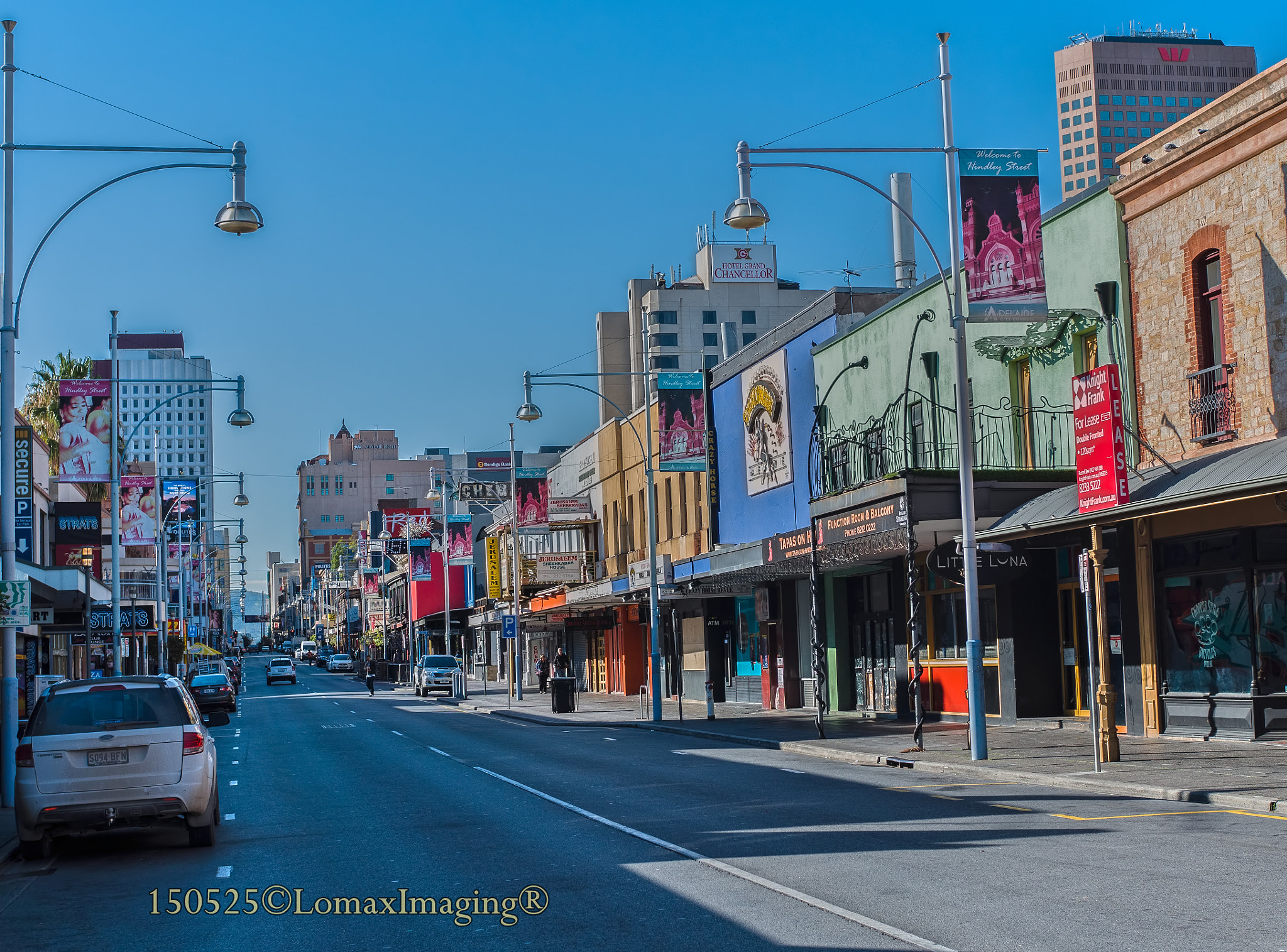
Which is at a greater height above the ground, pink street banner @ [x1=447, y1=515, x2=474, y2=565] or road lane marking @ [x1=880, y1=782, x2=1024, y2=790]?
→ pink street banner @ [x1=447, y1=515, x2=474, y2=565]

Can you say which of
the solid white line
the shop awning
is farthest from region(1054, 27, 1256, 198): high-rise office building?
the solid white line

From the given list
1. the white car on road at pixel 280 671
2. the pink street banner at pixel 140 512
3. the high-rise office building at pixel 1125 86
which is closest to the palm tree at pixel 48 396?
the pink street banner at pixel 140 512

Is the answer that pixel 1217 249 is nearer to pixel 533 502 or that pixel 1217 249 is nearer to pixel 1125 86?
pixel 533 502

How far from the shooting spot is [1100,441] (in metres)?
20.0

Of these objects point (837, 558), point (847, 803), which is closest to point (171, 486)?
point (837, 558)

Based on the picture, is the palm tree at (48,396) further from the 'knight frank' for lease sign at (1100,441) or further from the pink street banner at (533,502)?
the 'knight frank' for lease sign at (1100,441)

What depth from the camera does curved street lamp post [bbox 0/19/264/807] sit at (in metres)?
18.6

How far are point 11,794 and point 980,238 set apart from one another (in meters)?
15.3

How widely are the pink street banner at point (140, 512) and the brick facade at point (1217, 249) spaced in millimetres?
28856

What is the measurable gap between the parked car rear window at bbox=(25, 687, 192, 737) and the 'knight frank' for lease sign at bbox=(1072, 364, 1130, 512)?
40.8ft

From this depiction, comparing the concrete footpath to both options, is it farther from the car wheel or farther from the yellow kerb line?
the car wheel

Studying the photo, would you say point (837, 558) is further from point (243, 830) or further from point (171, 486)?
point (171, 486)

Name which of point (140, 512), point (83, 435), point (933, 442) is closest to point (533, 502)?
point (140, 512)

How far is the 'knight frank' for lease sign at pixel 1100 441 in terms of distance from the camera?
19578mm
